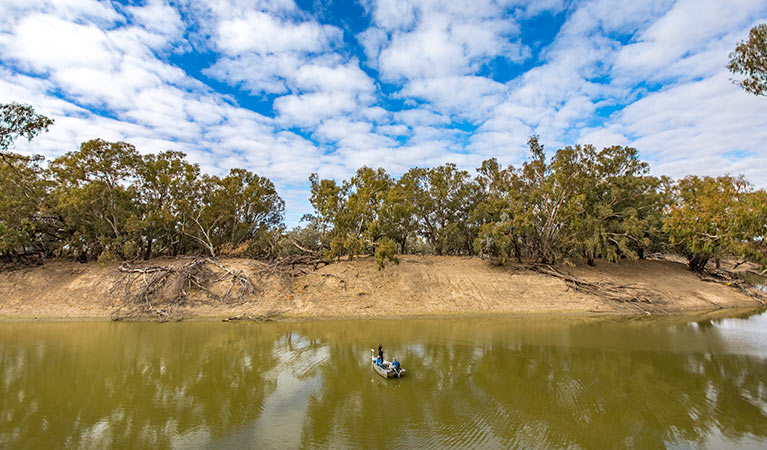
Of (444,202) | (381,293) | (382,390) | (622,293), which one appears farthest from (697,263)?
(382,390)

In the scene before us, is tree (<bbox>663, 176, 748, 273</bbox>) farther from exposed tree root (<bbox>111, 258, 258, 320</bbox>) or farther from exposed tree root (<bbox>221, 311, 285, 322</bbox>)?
exposed tree root (<bbox>111, 258, 258, 320</bbox>)

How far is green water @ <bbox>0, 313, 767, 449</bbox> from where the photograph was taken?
8414mm

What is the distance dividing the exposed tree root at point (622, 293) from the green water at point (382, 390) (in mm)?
5837

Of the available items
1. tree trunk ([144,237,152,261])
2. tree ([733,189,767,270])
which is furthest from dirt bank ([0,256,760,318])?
tree ([733,189,767,270])

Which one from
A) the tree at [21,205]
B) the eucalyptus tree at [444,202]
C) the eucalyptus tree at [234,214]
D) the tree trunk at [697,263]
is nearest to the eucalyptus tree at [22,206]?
the tree at [21,205]

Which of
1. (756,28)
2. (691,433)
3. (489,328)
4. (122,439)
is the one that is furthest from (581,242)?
(122,439)

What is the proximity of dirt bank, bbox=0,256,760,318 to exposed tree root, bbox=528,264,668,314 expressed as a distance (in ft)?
0.32

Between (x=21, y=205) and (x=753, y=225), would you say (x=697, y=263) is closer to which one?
(x=753, y=225)

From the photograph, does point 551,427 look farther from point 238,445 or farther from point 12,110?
point 12,110

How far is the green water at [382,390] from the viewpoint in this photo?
8.41m

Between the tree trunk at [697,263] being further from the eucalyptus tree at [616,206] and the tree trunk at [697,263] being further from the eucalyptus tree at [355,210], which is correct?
the eucalyptus tree at [355,210]

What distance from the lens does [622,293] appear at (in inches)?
1019

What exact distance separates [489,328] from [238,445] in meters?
15.0

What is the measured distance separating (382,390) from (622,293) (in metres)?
23.3
